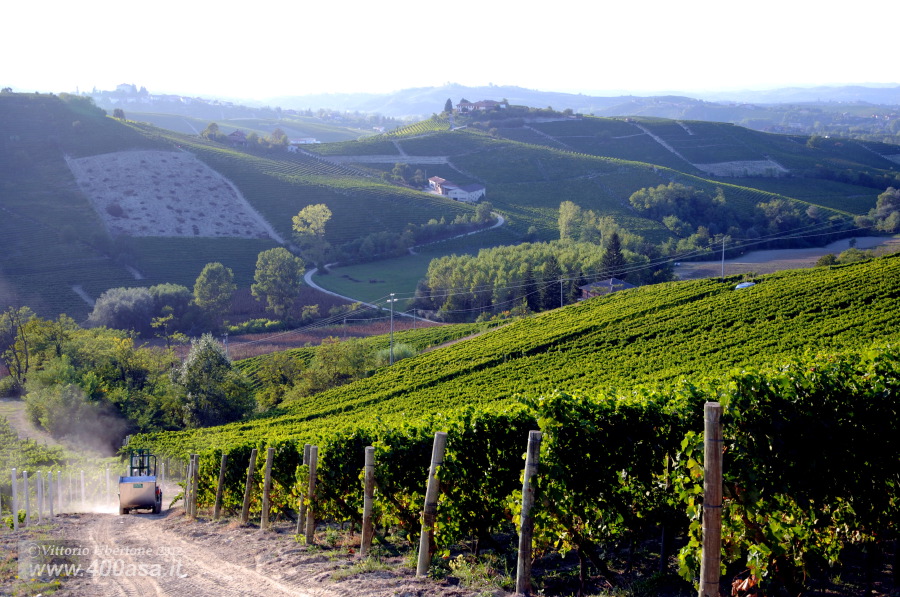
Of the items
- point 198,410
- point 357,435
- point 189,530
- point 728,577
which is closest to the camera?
point 728,577

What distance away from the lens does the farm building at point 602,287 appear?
6781 centimetres

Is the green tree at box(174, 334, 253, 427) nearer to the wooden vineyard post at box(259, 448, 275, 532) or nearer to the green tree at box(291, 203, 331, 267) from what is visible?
the wooden vineyard post at box(259, 448, 275, 532)

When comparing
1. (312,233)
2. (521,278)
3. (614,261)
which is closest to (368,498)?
(521,278)

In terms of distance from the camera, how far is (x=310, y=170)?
407ft

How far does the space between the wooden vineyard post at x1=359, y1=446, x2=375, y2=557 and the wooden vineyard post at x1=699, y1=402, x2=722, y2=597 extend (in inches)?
199

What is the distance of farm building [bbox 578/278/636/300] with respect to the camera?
6781 centimetres

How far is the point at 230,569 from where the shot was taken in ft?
33.9

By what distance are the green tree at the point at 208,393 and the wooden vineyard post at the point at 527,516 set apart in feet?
130

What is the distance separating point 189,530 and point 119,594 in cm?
620

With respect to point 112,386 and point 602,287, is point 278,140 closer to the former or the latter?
point 602,287

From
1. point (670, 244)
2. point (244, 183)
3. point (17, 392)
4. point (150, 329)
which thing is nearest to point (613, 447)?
point (17, 392)

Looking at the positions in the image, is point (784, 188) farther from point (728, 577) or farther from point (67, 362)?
point (728, 577)

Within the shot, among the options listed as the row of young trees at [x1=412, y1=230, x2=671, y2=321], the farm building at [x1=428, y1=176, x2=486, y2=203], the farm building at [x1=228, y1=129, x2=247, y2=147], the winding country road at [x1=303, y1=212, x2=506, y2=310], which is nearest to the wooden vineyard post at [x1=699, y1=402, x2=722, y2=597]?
the row of young trees at [x1=412, y1=230, x2=671, y2=321]

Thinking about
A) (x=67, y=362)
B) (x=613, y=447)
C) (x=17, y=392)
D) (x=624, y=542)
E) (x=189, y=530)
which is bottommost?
(x=17, y=392)
